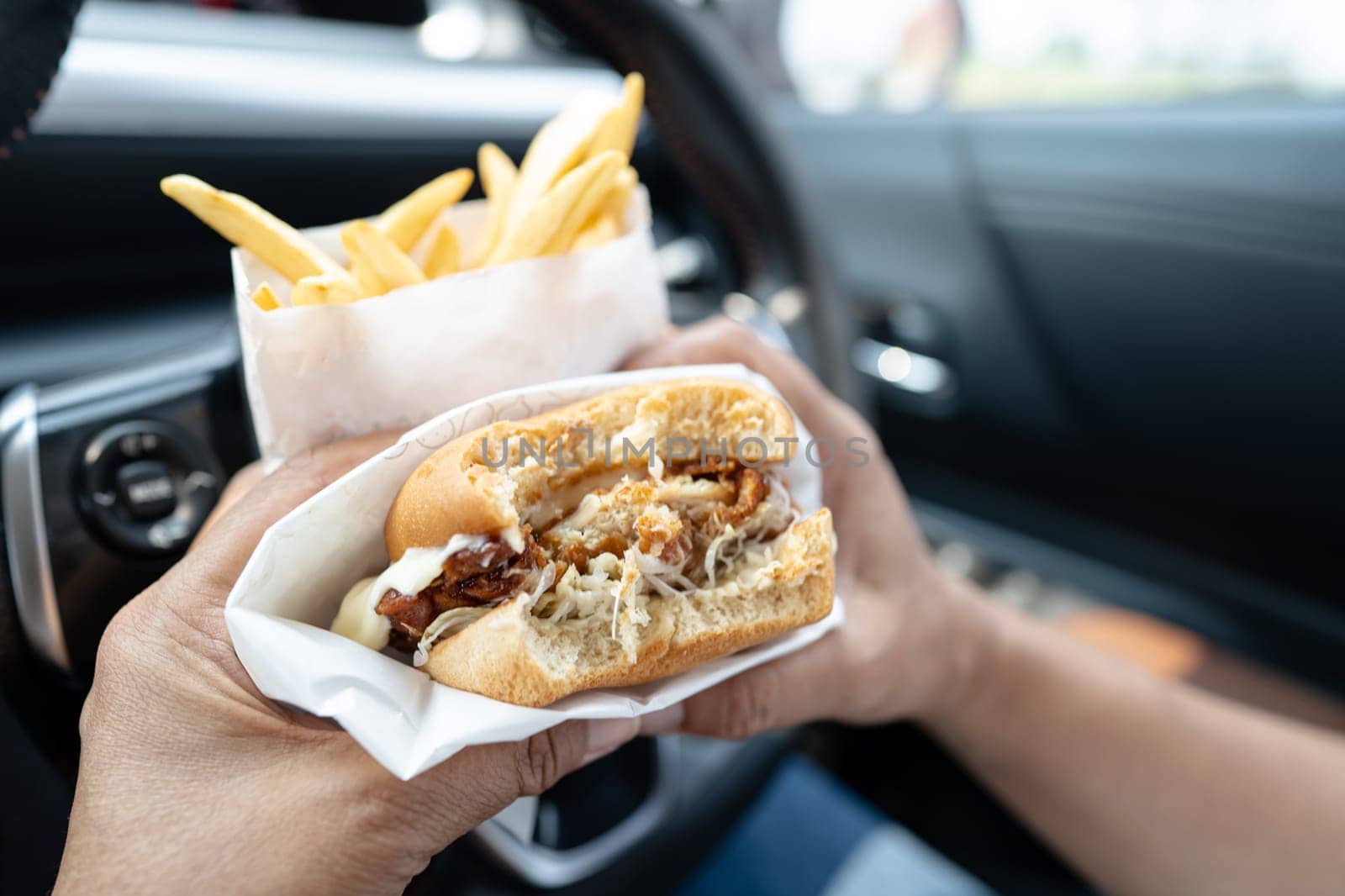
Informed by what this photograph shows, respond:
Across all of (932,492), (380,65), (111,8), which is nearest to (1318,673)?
(932,492)

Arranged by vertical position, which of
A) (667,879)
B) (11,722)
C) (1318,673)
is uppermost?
(11,722)

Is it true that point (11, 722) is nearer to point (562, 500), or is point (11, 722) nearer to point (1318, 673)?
point (562, 500)

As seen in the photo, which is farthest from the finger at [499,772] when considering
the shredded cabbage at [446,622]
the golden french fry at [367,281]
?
the golden french fry at [367,281]

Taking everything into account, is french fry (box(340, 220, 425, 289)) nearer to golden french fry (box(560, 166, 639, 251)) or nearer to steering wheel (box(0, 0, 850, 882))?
golden french fry (box(560, 166, 639, 251))

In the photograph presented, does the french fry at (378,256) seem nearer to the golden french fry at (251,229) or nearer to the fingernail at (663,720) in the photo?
the golden french fry at (251,229)

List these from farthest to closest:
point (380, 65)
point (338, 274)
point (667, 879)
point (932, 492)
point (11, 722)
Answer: point (932, 492)
point (380, 65)
point (667, 879)
point (11, 722)
point (338, 274)

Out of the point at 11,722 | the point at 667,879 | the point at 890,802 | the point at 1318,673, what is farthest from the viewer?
the point at 1318,673

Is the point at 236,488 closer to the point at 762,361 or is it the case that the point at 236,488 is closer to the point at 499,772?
the point at 499,772
